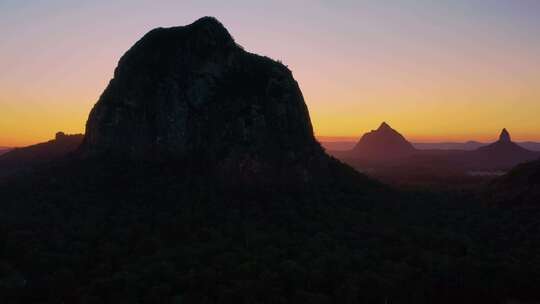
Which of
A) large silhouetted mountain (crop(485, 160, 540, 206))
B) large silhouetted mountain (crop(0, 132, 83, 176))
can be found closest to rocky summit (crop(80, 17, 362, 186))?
large silhouetted mountain (crop(485, 160, 540, 206))

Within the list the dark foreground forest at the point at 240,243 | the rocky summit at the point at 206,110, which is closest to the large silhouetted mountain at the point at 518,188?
the dark foreground forest at the point at 240,243

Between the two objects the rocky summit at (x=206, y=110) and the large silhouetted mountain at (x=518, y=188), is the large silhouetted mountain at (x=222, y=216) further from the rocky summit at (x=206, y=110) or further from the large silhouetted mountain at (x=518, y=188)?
the large silhouetted mountain at (x=518, y=188)

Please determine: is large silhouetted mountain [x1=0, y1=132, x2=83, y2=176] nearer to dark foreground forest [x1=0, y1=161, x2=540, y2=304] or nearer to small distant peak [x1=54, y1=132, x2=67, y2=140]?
small distant peak [x1=54, y1=132, x2=67, y2=140]

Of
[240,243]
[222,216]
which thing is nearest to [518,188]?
[222,216]

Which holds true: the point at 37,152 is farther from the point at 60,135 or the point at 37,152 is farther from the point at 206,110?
the point at 206,110

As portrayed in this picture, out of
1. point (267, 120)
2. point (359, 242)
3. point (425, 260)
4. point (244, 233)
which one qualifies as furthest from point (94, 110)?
point (425, 260)

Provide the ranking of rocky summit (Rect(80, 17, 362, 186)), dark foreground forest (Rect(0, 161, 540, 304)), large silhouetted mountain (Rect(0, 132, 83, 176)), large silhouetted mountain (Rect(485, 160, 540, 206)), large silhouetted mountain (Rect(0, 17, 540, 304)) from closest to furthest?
1. dark foreground forest (Rect(0, 161, 540, 304))
2. large silhouetted mountain (Rect(0, 17, 540, 304))
3. rocky summit (Rect(80, 17, 362, 186))
4. large silhouetted mountain (Rect(485, 160, 540, 206))
5. large silhouetted mountain (Rect(0, 132, 83, 176))
